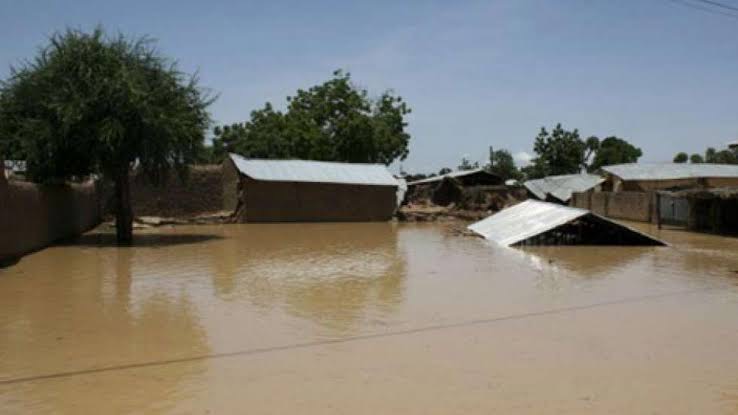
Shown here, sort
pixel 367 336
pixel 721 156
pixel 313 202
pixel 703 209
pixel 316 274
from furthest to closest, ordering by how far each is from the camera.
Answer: pixel 721 156, pixel 313 202, pixel 703 209, pixel 316 274, pixel 367 336

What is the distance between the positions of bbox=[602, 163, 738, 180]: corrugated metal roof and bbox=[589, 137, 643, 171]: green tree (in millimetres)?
18572

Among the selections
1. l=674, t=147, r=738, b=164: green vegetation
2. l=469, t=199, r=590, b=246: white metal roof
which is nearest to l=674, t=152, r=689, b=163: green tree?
l=674, t=147, r=738, b=164: green vegetation

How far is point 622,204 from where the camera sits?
3052 cm

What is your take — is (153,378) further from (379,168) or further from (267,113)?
(267,113)

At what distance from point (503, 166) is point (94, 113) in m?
54.2

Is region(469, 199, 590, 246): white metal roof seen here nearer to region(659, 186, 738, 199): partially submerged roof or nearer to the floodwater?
the floodwater

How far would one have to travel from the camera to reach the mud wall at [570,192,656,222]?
28.2m

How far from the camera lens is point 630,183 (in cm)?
3369

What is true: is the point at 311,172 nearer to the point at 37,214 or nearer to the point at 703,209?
the point at 37,214

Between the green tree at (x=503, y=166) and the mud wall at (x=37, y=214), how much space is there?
145ft

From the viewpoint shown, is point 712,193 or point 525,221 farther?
point 712,193

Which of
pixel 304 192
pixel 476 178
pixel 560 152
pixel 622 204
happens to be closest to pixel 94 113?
pixel 304 192

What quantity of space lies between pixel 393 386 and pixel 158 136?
1458 cm

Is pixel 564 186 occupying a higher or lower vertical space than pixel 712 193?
higher
